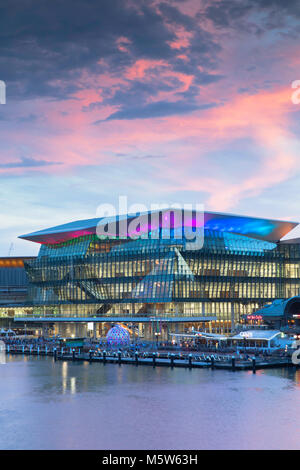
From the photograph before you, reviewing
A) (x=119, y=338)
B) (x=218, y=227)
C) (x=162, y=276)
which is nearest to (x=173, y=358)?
(x=119, y=338)

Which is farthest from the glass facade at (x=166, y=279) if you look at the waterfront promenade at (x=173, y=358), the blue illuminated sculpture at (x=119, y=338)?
the waterfront promenade at (x=173, y=358)

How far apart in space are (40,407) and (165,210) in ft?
279

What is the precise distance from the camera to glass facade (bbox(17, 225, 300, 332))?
13312 centimetres

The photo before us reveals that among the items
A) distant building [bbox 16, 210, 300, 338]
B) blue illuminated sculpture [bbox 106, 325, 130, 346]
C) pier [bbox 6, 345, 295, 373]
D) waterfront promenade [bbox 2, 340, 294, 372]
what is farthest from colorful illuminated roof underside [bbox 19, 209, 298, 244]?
pier [bbox 6, 345, 295, 373]

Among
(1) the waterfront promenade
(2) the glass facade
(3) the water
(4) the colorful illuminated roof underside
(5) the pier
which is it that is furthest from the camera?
(4) the colorful illuminated roof underside

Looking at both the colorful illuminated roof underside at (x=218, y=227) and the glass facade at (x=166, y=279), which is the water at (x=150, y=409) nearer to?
the glass facade at (x=166, y=279)

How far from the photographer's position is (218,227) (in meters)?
152

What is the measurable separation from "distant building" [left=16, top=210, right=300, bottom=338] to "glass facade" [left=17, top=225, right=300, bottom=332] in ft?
0.69

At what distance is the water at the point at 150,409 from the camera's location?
145 ft

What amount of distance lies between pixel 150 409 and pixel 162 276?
7818 cm

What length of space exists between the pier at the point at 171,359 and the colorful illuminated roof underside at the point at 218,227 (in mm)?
45755

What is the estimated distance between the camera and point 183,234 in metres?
136

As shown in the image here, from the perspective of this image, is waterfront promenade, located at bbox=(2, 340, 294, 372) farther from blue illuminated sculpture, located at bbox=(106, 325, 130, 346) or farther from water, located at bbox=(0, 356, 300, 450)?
blue illuminated sculpture, located at bbox=(106, 325, 130, 346)
